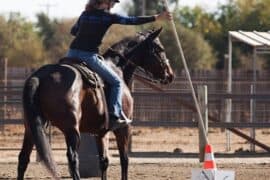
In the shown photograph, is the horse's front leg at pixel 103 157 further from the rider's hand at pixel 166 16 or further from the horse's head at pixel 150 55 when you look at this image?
the rider's hand at pixel 166 16

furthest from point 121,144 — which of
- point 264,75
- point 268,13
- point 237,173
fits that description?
point 268,13

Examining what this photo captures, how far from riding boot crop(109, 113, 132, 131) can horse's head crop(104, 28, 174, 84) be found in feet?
3.65

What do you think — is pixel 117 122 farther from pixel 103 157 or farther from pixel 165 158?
pixel 165 158

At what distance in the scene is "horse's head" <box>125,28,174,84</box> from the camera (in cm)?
1378

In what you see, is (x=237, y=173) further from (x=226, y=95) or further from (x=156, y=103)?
(x=156, y=103)

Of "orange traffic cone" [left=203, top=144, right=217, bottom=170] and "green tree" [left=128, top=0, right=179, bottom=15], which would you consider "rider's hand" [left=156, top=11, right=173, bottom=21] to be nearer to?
"orange traffic cone" [left=203, top=144, right=217, bottom=170]

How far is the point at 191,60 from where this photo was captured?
42.6 meters

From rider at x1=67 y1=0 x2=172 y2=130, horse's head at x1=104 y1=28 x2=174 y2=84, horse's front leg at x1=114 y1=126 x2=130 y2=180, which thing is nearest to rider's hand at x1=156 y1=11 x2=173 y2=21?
rider at x1=67 y1=0 x2=172 y2=130

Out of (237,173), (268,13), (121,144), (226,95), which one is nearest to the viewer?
(121,144)

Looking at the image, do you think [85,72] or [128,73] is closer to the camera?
→ [85,72]

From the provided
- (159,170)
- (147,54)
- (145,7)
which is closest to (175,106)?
(159,170)

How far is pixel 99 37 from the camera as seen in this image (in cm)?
1243

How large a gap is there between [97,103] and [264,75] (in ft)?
57.4

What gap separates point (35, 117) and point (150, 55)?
304 cm
